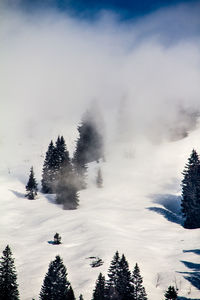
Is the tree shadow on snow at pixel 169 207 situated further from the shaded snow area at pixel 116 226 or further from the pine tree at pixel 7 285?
the pine tree at pixel 7 285

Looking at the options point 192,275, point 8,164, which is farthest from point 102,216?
→ point 8,164

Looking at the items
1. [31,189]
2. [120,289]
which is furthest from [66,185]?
[120,289]

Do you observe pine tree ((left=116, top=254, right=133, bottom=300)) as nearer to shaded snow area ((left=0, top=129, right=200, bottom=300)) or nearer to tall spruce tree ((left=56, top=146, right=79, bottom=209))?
shaded snow area ((left=0, top=129, right=200, bottom=300))

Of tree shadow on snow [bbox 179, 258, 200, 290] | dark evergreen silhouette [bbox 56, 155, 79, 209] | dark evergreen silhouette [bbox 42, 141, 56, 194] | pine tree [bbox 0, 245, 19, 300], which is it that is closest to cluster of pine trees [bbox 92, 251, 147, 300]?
tree shadow on snow [bbox 179, 258, 200, 290]

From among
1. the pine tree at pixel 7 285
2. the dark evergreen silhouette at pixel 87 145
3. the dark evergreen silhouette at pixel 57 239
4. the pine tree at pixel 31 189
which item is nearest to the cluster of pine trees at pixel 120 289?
the pine tree at pixel 7 285

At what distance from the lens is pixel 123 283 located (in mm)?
26891

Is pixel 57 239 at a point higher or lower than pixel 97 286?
higher

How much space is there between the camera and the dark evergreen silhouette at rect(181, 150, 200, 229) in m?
54.2

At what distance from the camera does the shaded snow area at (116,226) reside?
33500 millimetres

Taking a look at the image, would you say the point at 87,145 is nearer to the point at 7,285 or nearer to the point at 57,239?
the point at 57,239

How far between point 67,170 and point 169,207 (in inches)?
980

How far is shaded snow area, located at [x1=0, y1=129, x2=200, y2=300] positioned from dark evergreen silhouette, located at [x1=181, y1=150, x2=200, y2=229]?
2529 millimetres

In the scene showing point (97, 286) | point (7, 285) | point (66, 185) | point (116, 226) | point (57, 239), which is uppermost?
point (66, 185)

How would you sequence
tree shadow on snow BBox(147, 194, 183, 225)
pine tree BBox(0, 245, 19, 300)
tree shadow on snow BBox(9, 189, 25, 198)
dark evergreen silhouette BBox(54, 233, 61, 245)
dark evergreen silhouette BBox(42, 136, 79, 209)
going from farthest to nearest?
1. tree shadow on snow BBox(9, 189, 25, 198)
2. dark evergreen silhouette BBox(42, 136, 79, 209)
3. tree shadow on snow BBox(147, 194, 183, 225)
4. dark evergreen silhouette BBox(54, 233, 61, 245)
5. pine tree BBox(0, 245, 19, 300)
